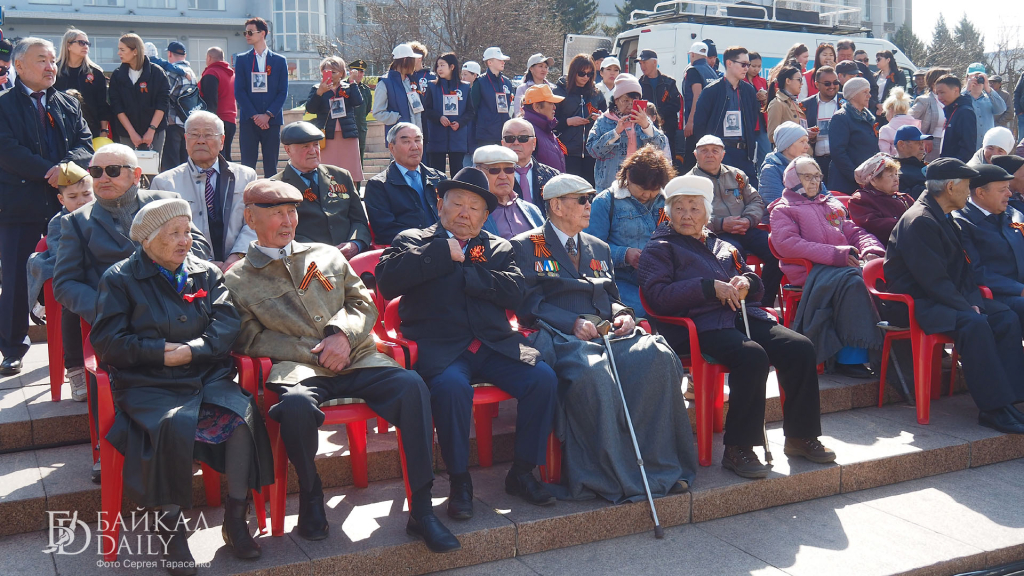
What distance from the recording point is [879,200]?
255 inches

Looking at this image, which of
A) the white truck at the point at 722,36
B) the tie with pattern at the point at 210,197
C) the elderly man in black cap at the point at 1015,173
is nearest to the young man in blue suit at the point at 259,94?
the tie with pattern at the point at 210,197

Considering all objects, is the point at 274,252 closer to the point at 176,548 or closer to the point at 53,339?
the point at 176,548

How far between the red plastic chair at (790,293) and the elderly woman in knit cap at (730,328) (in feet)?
3.79

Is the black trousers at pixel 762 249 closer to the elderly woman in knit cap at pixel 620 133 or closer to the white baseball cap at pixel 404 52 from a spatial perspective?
the elderly woman in knit cap at pixel 620 133

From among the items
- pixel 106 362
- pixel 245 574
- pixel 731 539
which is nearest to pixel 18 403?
pixel 106 362

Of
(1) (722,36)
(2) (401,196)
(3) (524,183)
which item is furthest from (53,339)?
(1) (722,36)

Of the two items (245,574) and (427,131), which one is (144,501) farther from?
(427,131)

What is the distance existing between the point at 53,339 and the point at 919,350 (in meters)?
4.87

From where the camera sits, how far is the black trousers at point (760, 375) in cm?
441

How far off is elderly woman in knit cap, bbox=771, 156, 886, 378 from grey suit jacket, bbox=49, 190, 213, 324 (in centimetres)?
379

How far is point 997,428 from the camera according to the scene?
5.18 metres

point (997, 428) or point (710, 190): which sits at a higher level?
point (710, 190)

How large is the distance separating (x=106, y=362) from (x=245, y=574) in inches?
39.2

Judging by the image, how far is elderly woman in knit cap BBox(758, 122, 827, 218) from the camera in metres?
6.96
